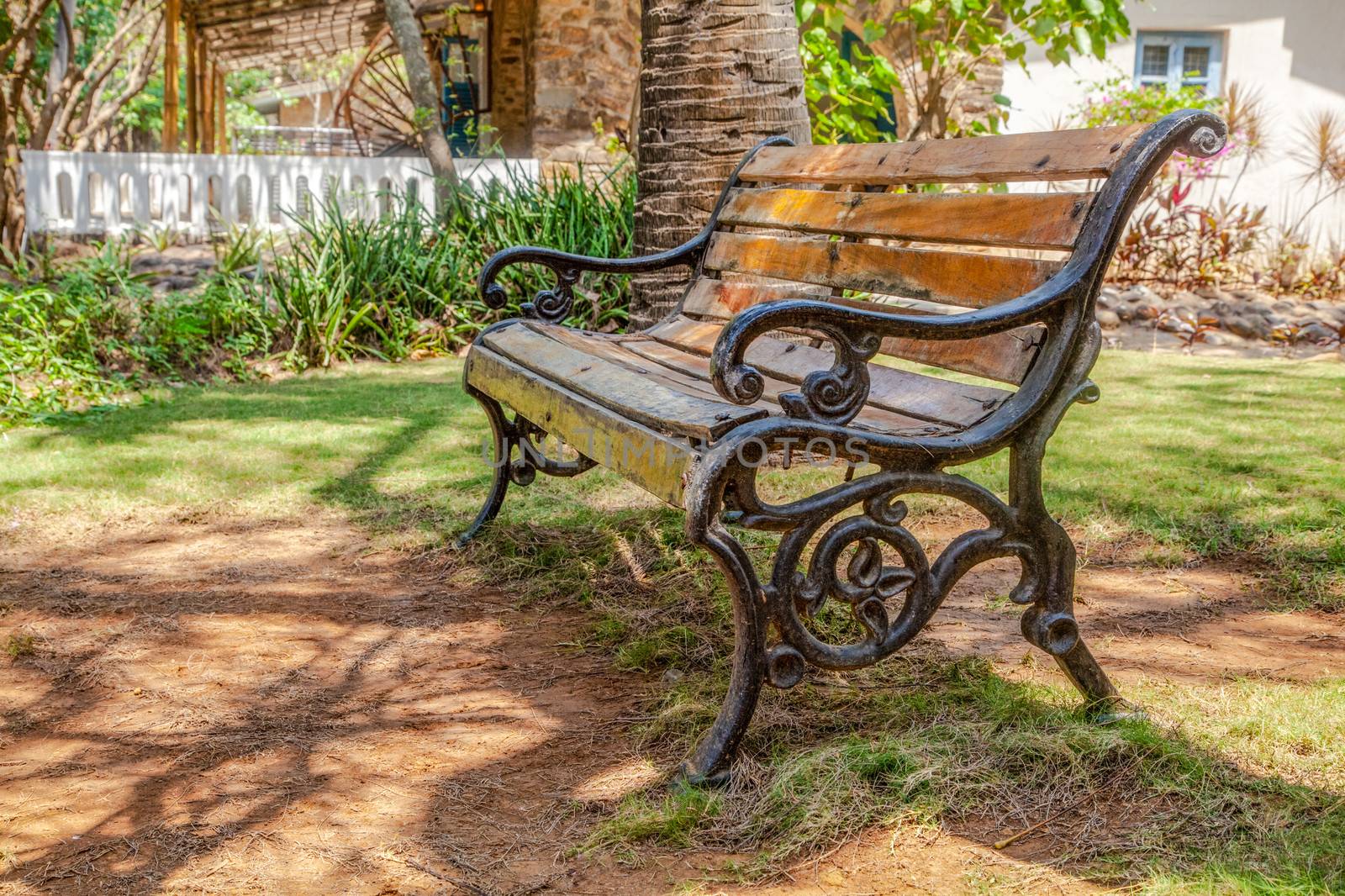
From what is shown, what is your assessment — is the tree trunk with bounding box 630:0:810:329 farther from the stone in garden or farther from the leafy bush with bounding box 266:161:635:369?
the stone in garden

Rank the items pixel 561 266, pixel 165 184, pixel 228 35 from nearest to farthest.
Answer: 1. pixel 561 266
2. pixel 165 184
3. pixel 228 35

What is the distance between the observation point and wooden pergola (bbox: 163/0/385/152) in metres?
12.5

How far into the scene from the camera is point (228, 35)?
16609mm

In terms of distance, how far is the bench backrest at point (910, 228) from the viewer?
227 cm

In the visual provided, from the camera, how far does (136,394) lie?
5664mm

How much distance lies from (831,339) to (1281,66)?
1224cm

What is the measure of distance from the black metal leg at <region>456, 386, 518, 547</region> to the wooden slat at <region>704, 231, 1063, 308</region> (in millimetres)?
733

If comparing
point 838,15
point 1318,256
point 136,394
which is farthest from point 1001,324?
point 1318,256

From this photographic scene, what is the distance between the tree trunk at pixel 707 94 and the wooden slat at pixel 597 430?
117 centimetres

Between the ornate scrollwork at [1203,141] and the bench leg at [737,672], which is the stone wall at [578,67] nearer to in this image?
the ornate scrollwork at [1203,141]

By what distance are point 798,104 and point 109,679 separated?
266cm

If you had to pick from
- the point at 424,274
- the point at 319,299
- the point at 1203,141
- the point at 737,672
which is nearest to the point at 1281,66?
the point at 424,274

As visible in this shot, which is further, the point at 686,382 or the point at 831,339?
the point at 686,382

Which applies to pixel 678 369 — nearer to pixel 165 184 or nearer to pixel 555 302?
pixel 555 302
